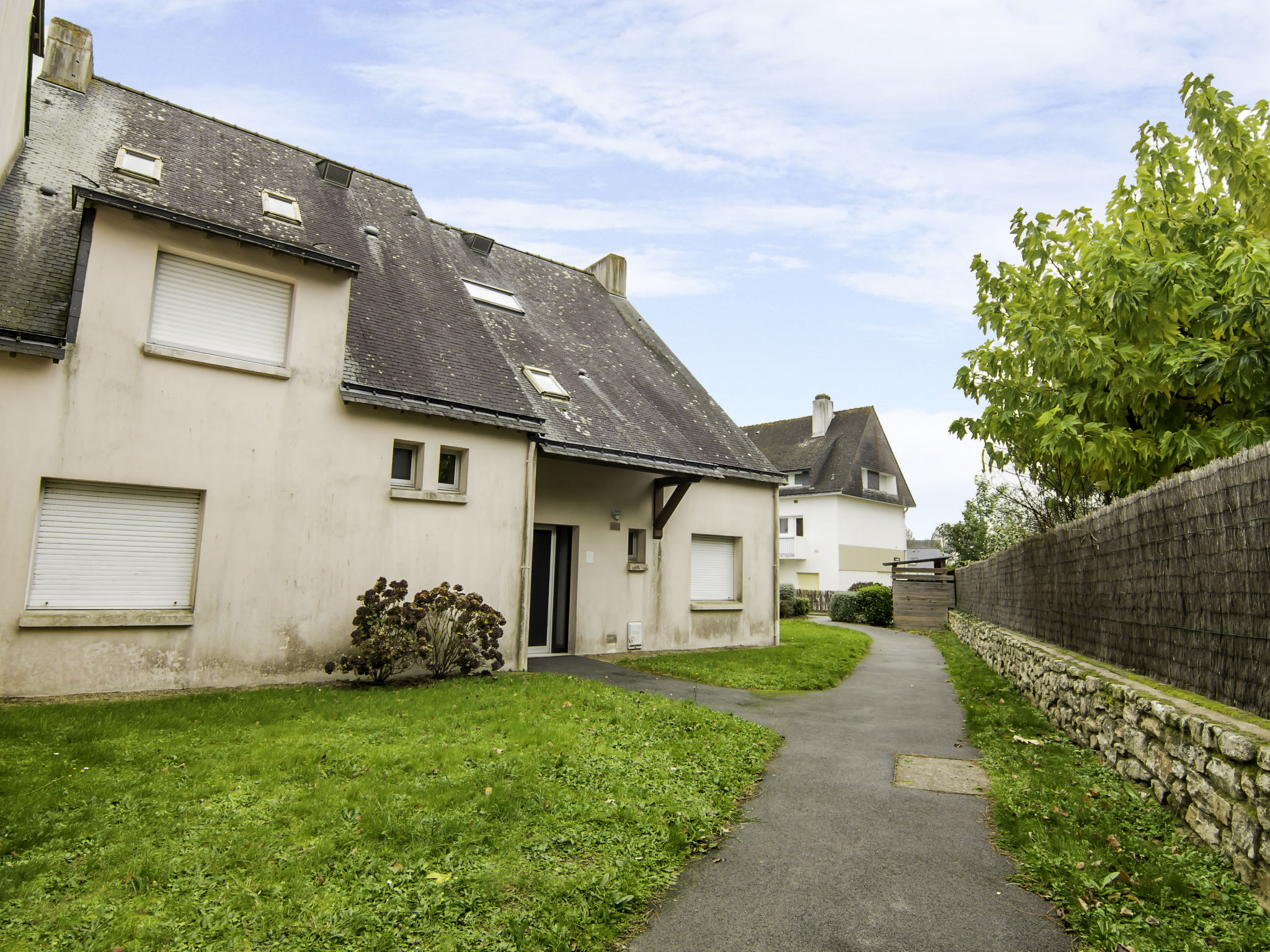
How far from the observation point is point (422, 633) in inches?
366

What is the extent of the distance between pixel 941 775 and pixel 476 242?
14.9 meters

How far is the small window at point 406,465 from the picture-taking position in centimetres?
1024

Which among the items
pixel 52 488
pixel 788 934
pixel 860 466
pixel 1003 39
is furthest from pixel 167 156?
pixel 860 466

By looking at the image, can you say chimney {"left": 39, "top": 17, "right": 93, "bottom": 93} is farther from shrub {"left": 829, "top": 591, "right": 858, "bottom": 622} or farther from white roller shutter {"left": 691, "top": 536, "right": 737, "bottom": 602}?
shrub {"left": 829, "top": 591, "right": 858, "bottom": 622}

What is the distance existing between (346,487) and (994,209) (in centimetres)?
983

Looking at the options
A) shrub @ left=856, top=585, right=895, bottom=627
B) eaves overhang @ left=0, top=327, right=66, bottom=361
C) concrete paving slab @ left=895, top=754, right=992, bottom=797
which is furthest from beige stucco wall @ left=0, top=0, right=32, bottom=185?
shrub @ left=856, top=585, right=895, bottom=627

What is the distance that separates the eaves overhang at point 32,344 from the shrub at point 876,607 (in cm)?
2470

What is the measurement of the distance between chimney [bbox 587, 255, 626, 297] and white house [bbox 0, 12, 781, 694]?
668 centimetres

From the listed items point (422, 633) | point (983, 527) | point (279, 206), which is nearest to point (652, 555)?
Answer: point (422, 633)

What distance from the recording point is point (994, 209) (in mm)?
10234

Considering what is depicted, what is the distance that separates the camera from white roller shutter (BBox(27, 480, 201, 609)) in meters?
7.71

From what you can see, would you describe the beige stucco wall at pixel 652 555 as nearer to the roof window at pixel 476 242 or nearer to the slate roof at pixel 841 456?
the roof window at pixel 476 242

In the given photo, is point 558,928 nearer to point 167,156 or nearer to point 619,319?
point 167,156

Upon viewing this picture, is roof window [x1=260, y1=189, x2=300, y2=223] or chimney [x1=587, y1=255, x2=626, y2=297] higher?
chimney [x1=587, y1=255, x2=626, y2=297]
